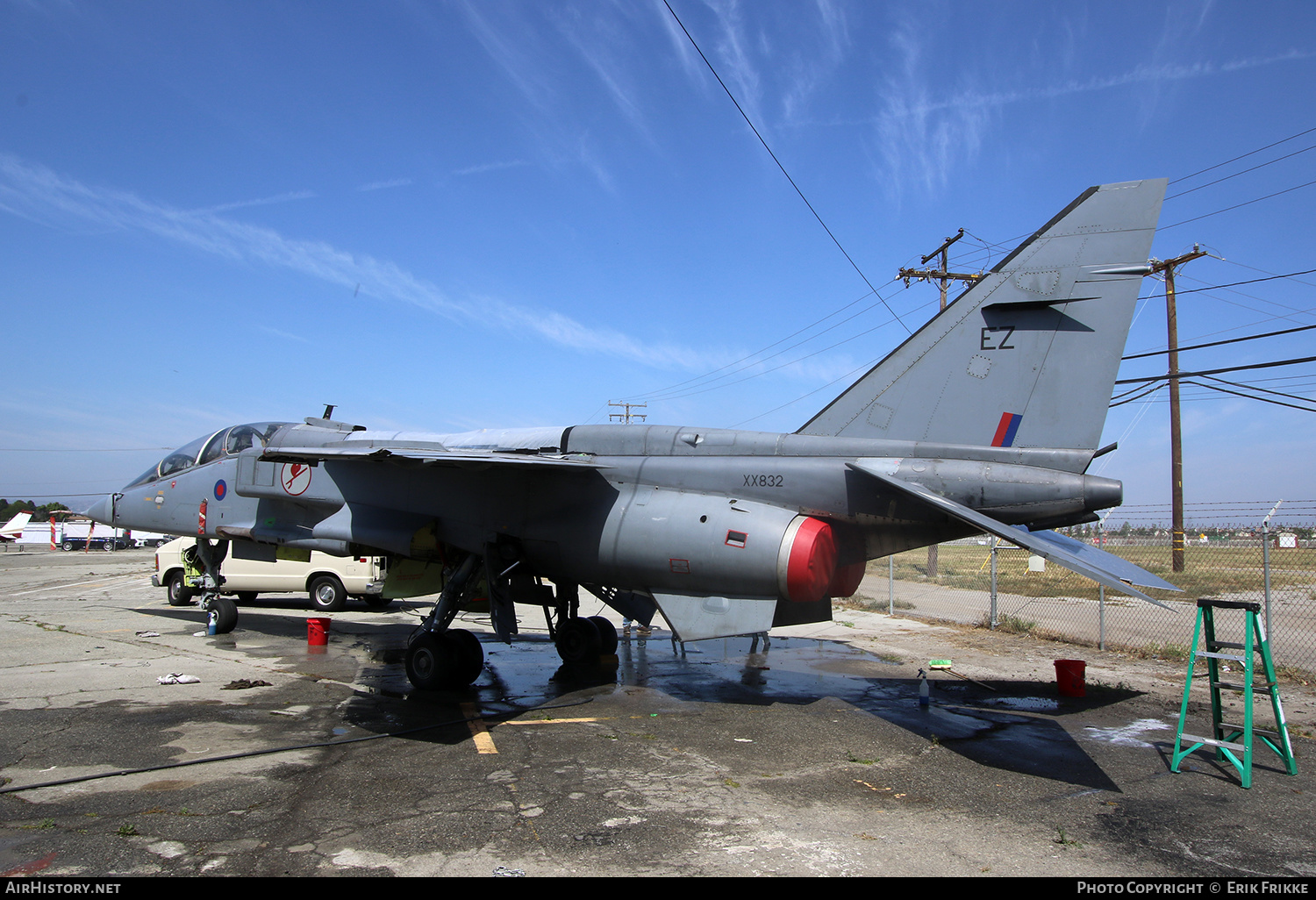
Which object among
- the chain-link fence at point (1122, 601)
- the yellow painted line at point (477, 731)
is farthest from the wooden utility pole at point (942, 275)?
the yellow painted line at point (477, 731)

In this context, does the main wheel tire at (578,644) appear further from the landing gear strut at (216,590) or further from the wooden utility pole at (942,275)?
→ the wooden utility pole at (942,275)

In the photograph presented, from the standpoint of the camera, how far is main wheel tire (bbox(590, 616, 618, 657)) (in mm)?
11195

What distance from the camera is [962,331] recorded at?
766cm

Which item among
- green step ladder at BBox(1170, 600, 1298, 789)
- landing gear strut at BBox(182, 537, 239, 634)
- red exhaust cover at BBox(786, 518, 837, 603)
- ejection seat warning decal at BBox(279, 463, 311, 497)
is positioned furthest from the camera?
landing gear strut at BBox(182, 537, 239, 634)

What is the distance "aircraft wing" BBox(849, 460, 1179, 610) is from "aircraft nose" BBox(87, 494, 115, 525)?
1374 centimetres

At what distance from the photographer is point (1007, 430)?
722 centimetres

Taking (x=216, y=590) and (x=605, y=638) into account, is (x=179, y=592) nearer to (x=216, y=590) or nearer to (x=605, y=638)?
(x=216, y=590)

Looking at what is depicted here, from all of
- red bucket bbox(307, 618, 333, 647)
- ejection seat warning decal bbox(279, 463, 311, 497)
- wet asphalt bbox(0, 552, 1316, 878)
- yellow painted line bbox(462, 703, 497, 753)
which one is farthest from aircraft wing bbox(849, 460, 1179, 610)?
red bucket bbox(307, 618, 333, 647)

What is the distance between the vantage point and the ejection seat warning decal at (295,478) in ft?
34.5

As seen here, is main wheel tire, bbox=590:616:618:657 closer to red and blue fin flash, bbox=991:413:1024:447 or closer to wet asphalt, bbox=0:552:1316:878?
wet asphalt, bbox=0:552:1316:878

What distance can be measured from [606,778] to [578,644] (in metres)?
5.17

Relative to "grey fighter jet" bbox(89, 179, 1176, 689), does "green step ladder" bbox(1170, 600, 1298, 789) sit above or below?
below
